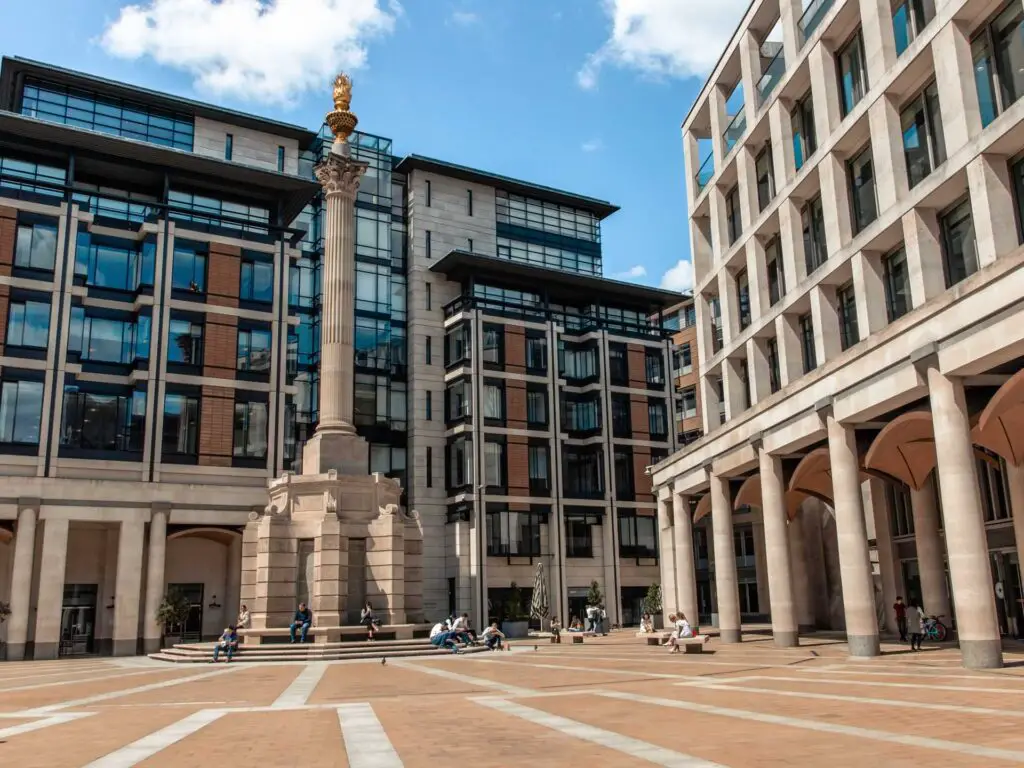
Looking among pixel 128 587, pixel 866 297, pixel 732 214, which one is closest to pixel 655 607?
pixel 732 214

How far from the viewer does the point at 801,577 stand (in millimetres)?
45594

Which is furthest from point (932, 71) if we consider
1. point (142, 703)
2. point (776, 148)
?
point (142, 703)

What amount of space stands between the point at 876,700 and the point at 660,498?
35.8 m

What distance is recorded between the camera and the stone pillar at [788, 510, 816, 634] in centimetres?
4478

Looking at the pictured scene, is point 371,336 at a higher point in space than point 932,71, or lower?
higher

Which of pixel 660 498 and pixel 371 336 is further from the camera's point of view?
pixel 371 336

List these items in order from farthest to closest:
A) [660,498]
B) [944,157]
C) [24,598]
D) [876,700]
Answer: [660,498] < [24,598] < [944,157] < [876,700]

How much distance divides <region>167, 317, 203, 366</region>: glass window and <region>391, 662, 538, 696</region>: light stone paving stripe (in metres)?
30.3

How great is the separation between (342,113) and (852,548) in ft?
103

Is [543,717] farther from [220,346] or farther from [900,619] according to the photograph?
[220,346]

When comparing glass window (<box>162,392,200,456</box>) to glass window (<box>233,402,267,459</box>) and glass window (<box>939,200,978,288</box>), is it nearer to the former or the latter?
glass window (<box>233,402,267,459</box>)

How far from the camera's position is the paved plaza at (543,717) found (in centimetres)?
1080

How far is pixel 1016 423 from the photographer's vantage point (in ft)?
88.0

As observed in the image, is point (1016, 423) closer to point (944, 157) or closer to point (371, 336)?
point (944, 157)
